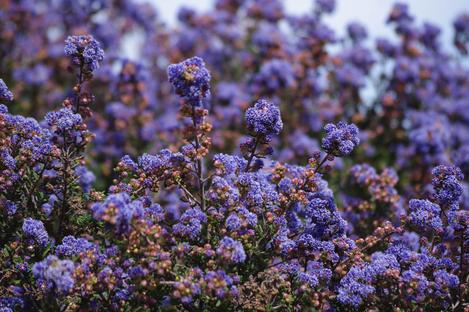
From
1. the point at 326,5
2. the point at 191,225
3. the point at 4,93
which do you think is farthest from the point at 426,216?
the point at 326,5

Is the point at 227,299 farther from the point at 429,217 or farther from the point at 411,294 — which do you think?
the point at 429,217

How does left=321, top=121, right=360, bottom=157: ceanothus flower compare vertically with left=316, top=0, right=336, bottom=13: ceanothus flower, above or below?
below

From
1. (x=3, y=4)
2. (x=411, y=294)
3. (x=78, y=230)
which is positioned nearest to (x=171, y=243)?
(x=78, y=230)

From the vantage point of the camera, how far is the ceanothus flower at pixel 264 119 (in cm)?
438

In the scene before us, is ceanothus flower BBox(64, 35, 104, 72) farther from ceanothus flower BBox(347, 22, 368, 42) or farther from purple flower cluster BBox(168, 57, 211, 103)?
ceanothus flower BBox(347, 22, 368, 42)

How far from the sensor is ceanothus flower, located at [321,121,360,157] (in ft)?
14.4

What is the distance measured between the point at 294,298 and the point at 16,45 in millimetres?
8880

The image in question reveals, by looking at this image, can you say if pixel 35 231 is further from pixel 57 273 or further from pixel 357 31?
pixel 357 31

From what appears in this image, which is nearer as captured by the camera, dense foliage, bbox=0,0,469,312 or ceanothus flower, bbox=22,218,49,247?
dense foliage, bbox=0,0,469,312

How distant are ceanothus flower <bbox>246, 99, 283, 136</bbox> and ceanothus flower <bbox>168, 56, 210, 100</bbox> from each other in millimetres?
402

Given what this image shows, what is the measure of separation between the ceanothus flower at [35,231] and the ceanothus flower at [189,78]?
51.1 inches

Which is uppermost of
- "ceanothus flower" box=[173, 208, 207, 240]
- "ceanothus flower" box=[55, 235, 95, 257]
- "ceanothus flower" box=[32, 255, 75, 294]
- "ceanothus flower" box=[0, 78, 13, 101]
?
"ceanothus flower" box=[0, 78, 13, 101]

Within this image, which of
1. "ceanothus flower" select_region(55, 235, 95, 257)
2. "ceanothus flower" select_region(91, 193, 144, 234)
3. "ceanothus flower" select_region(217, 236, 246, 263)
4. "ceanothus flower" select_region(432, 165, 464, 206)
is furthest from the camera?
"ceanothus flower" select_region(432, 165, 464, 206)

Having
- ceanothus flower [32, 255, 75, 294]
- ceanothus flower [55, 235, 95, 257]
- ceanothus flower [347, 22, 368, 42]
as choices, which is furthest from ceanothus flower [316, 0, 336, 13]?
ceanothus flower [32, 255, 75, 294]
